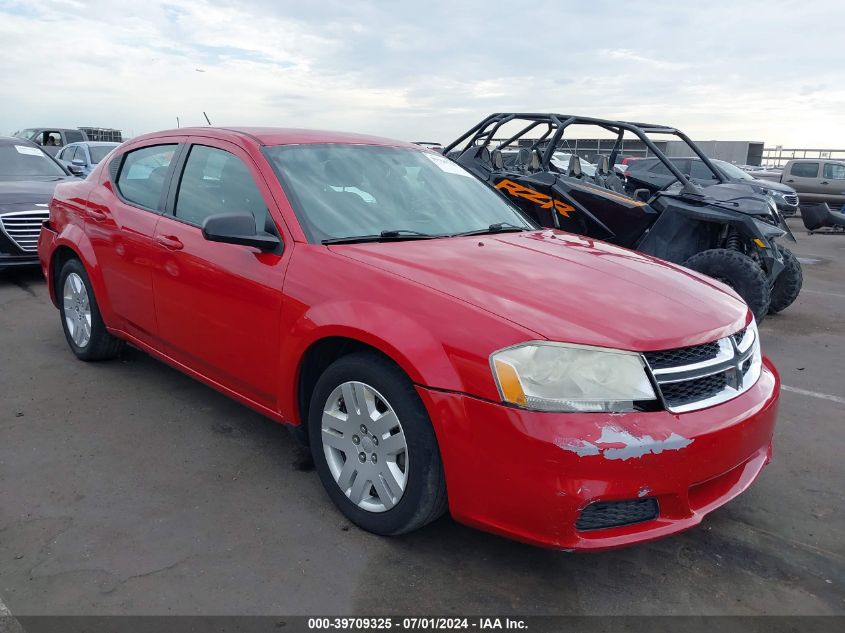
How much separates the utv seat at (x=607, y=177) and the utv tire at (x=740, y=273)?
1769 millimetres

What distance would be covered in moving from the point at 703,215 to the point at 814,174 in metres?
16.0

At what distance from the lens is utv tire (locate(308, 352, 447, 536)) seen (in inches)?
99.1

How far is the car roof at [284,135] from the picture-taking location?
11.6ft

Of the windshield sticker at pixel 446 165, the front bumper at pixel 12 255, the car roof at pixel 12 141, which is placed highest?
the windshield sticker at pixel 446 165

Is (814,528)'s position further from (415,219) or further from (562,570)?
(415,219)

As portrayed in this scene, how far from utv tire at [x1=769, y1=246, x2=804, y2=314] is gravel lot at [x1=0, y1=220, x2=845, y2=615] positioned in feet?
11.9

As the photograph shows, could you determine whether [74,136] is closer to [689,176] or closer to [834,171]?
[689,176]

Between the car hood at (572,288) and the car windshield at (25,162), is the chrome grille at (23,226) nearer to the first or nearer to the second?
the car windshield at (25,162)

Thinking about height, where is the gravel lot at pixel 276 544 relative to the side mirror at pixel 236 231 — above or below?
below

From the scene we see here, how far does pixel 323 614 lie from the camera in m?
2.39

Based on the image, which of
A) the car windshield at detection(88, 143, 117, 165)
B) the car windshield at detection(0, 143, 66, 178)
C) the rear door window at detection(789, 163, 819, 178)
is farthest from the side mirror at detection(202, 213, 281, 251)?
the rear door window at detection(789, 163, 819, 178)

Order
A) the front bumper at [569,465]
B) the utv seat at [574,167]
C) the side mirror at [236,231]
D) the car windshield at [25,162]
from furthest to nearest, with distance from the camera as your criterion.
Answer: the car windshield at [25,162], the utv seat at [574,167], the side mirror at [236,231], the front bumper at [569,465]

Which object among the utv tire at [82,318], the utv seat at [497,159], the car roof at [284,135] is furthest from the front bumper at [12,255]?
the utv seat at [497,159]

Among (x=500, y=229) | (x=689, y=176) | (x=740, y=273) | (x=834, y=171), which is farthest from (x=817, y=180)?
(x=500, y=229)
